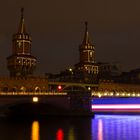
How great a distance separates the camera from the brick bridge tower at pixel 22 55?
105 m

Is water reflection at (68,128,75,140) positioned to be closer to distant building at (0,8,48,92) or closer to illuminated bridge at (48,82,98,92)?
illuminated bridge at (48,82,98,92)

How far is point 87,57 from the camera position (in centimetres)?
11825

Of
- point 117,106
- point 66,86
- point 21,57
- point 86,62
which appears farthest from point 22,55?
point 117,106

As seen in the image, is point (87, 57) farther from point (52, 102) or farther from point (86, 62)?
point (52, 102)

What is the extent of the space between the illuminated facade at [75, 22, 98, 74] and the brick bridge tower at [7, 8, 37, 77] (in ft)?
48.8

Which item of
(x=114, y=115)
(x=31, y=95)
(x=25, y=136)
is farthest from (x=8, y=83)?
(x=25, y=136)

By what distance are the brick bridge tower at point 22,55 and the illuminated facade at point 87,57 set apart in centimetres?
1489

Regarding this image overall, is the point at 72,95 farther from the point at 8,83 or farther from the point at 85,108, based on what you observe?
the point at 8,83

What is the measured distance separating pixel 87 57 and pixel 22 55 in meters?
19.3

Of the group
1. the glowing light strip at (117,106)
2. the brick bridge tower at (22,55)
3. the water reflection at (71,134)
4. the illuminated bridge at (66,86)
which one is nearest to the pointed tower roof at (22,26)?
the brick bridge tower at (22,55)

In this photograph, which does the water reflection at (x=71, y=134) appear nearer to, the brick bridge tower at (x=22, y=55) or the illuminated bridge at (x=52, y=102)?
the illuminated bridge at (x=52, y=102)

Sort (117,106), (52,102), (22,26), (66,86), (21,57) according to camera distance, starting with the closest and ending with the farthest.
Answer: (52,102) → (117,106) → (66,86) → (21,57) → (22,26)

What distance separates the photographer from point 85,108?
250ft

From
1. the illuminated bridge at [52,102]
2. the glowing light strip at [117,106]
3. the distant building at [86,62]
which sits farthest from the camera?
the distant building at [86,62]
